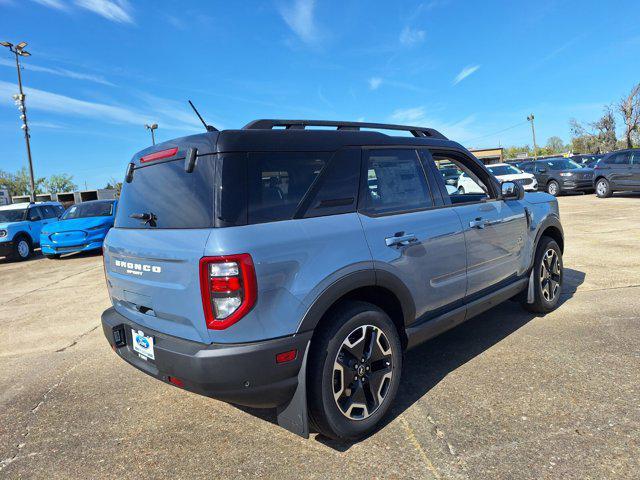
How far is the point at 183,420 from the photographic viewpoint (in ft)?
9.57

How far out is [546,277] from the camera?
14.7 ft

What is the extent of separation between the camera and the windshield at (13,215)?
42.3ft

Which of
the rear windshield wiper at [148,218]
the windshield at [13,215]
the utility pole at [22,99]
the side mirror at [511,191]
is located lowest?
the side mirror at [511,191]

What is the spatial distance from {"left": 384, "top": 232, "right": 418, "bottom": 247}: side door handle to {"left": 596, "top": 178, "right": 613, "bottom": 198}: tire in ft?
53.2

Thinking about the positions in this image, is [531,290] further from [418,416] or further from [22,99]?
[22,99]

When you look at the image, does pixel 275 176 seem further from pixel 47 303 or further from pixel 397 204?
pixel 47 303

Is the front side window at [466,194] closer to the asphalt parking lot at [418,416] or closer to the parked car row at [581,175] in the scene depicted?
the asphalt parking lot at [418,416]

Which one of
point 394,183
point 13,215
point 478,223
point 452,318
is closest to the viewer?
point 394,183

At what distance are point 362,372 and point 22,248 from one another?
13.3 m

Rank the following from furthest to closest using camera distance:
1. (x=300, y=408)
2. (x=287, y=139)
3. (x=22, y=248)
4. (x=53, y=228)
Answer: (x=22, y=248), (x=53, y=228), (x=287, y=139), (x=300, y=408)

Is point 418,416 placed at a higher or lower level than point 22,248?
lower

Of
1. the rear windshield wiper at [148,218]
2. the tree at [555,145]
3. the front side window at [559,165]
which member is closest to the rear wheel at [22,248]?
the rear windshield wiper at [148,218]

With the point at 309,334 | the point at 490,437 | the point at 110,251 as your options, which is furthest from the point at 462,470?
the point at 110,251

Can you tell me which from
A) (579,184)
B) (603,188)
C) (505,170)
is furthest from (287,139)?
(505,170)
